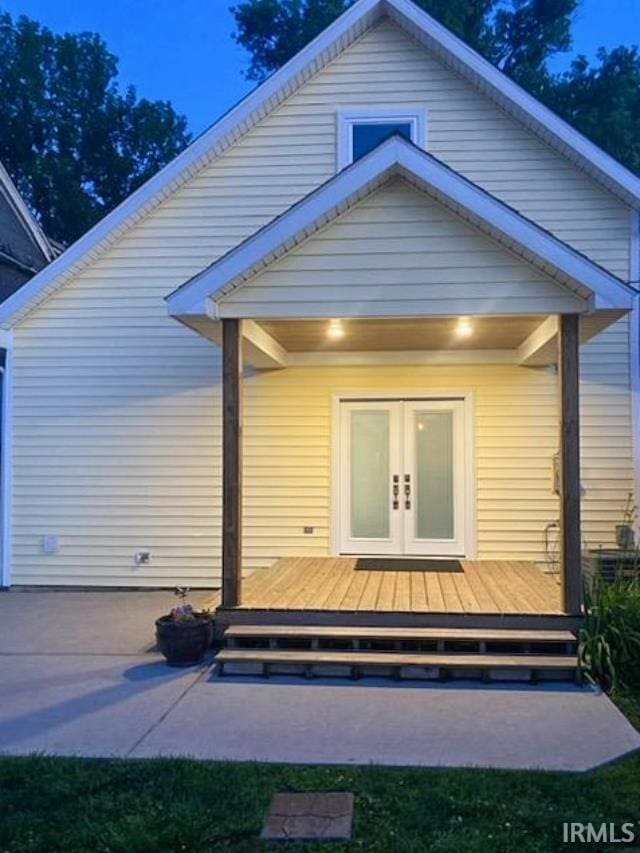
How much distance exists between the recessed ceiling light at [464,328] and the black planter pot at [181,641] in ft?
12.0

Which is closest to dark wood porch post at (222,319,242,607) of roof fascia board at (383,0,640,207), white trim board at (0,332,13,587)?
white trim board at (0,332,13,587)

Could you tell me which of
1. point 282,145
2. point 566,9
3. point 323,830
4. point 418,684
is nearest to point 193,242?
point 282,145

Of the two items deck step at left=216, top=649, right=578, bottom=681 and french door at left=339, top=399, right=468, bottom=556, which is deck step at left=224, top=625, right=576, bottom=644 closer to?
deck step at left=216, top=649, right=578, bottom=681

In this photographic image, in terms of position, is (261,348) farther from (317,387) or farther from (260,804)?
(260,804)

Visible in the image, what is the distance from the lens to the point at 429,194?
20.7 feet

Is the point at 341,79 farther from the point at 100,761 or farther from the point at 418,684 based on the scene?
the point at 100,761

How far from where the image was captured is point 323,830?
352cm

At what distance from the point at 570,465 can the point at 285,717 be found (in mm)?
2967

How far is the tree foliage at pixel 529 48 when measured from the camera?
18359mm

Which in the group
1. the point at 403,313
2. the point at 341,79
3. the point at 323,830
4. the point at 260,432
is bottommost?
the point at 323,830

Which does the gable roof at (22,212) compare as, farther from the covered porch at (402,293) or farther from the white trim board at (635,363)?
the white trim board at (635,363)

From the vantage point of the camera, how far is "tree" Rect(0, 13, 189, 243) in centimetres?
2325

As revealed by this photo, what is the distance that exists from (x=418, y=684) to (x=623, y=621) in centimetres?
169

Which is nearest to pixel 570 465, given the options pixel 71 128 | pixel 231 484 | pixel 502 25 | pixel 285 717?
pixel 231 484
